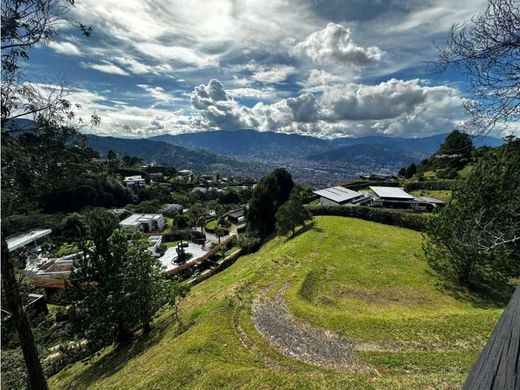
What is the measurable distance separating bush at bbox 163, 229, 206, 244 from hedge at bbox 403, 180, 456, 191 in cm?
4760

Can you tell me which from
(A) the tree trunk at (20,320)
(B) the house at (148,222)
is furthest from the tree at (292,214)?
(B) the house at (148,222)

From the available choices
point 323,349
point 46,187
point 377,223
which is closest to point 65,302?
point 46,187

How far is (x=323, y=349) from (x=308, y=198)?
52485 millimetres

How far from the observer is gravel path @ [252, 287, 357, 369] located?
41.1 ft

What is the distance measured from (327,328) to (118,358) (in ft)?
38.8

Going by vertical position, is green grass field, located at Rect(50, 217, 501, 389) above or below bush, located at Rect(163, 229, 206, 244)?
above

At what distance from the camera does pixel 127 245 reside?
1881cm

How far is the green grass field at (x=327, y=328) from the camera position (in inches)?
410

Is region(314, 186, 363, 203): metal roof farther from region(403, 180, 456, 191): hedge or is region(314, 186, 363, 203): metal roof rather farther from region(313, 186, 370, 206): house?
region(403, 180, 456, 191): hedge

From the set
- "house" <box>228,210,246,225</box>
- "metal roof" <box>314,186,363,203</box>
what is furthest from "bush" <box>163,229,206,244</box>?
"metal roof" <box>314,186,363,203</box>

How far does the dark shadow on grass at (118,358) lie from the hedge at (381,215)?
1195 inches

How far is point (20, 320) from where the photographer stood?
9359 millimetres

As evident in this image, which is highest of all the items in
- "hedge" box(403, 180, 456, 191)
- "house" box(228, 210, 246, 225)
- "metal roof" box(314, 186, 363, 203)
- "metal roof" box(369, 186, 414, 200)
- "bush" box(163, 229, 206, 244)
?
"hedge" box(403, 180, 456, 191)

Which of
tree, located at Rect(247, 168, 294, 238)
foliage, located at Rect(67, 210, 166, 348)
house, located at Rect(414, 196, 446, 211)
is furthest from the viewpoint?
house, located at Rect(414, 196, 446, 211)
